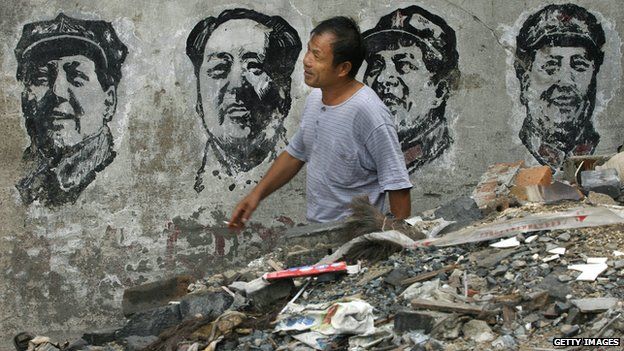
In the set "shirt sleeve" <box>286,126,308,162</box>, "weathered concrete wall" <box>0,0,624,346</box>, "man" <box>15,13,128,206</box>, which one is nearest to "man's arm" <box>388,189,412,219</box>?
"shirt sleeve" <box>286,126,308,162</box>

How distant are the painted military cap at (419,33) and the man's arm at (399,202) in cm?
271

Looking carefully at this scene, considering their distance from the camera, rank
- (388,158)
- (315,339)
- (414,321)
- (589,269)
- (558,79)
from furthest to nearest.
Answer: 1. (558,79)
2. (388,158)
3. (589,269)
4. (315,339)
5. (414,321)

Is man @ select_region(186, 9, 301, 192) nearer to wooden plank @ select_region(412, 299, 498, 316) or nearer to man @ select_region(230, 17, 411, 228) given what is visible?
man @ select_region(230, 17, 411, 228)

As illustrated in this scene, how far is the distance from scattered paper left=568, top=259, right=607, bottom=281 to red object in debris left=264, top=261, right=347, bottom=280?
3.71 feet

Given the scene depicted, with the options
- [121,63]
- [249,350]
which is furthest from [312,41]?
[121,63]

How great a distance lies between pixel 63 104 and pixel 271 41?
176 cm

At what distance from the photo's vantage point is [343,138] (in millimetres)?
5734

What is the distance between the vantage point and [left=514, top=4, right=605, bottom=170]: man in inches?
326

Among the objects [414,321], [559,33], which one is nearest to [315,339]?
[414,321]

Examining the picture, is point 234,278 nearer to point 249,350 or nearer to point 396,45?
point 249,350

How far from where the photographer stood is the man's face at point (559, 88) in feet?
27.2

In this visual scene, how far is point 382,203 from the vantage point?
5.87m

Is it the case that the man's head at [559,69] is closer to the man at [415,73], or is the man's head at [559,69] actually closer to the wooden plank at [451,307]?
the man at [415,73]
